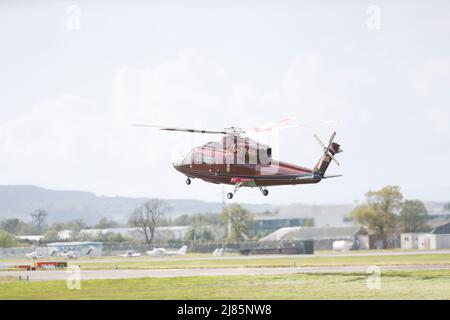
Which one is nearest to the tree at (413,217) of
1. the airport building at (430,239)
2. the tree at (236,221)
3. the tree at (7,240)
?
the airport building at (430,239)

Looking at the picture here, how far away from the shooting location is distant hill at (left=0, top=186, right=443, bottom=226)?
302ft

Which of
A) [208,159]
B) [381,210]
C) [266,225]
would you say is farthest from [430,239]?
[208,159]

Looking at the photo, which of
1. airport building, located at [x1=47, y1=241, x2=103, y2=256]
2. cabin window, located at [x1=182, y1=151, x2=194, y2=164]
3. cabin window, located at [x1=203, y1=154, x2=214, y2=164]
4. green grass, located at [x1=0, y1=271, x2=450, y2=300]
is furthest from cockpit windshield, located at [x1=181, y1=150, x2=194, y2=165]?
airport building, located at [x1=47, y1=241, x2=103, y2=256]

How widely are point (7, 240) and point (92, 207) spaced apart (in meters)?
89.0

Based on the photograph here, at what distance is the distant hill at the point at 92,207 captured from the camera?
92188mm

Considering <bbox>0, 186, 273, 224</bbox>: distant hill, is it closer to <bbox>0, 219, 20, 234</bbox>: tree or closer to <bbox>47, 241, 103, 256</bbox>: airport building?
<bbox>0, 219, 20, 234</bbox>: tree

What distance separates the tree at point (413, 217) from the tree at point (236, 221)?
28731 millimetres

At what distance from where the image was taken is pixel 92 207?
605 ft

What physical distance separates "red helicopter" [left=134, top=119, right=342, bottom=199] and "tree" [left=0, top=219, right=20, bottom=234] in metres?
52.9

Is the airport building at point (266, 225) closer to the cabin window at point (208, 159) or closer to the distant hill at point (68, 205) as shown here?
the distant hill at point (68, 205)
